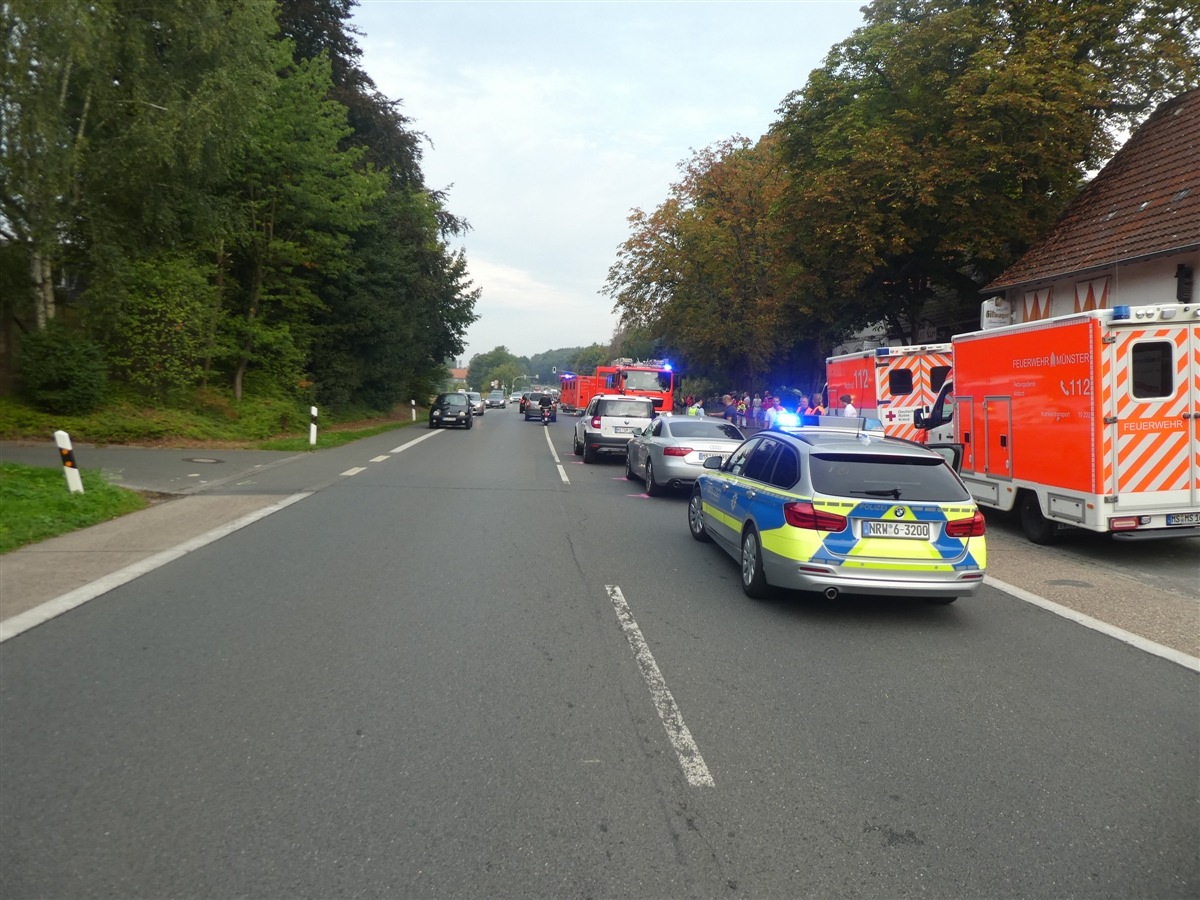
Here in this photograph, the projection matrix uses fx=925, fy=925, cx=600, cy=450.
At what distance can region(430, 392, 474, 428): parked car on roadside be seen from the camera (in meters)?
39.1

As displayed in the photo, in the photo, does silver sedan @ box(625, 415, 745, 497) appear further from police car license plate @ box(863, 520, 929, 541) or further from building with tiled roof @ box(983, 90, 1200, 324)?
building with tiled roof @ box(983, 90, 1200, 324)

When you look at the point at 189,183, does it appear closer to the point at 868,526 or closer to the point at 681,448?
the point at 681,448

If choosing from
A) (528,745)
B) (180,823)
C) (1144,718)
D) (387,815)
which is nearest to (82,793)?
(180,823)

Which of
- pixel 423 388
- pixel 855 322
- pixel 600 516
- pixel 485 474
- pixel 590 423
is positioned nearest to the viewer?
pixel 600 516

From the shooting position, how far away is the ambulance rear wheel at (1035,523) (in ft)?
36.1

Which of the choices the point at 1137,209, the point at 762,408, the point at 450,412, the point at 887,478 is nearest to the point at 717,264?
the point at 762,408

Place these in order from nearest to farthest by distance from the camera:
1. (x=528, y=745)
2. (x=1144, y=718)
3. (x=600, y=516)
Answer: (x=528, y=745)
(x=1144, y=718)
(x=600, y=516)

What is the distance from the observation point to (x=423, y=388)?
54.4m

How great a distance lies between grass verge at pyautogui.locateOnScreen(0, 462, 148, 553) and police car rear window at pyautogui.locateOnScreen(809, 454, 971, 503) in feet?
25.7

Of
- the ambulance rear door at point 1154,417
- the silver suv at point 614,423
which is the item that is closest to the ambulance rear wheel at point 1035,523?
the ambulance rear door at point 1154,417

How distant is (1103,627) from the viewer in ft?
23.2

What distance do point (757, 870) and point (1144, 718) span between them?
2916 mm

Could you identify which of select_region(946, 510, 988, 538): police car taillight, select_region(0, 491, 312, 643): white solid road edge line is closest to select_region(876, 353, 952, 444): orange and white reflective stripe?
select_region(946, 510, 988, 538): police car taillight

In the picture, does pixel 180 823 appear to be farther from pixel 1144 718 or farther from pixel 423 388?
pixel 423 388
